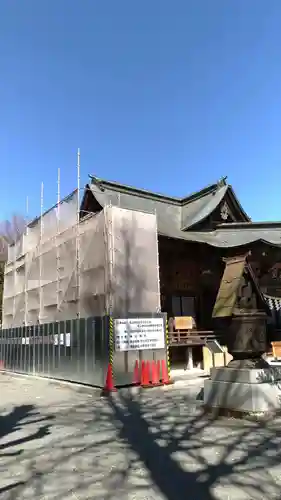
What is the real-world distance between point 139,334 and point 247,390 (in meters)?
6.23

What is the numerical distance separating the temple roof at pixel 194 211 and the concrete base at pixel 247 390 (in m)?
9.46

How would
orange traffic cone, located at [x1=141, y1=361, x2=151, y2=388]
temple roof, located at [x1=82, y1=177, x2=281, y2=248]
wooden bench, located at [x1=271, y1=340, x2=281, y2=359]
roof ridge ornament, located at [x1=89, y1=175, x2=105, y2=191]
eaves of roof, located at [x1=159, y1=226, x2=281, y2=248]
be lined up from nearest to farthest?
orange traffic cone, located at [x1=141, y1=361, x2=151, y2=388] → eaves of roof, located at [x1=159, y1=226, x2=281, y2=248] → wooden bench, located at [x1=271, y1=340, x2=281, y2=359] → temple roof, located at [x1=82, y1=177, x2=281, y2=248] → roof ridge ornament, located at [x1=89, y1=175, x2=105, y2=191]

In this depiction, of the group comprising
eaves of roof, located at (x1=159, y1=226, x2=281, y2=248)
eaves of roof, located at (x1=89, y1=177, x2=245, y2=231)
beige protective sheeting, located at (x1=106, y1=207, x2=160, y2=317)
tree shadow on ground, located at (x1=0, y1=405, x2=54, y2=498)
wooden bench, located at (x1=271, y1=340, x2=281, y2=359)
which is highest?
eaves of roof, located at (x1=89, y1=177, x2=245, y2=231)

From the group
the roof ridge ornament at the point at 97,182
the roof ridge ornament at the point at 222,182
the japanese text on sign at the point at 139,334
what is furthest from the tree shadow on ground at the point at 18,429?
the roof ridge ornament at the point at 222,182

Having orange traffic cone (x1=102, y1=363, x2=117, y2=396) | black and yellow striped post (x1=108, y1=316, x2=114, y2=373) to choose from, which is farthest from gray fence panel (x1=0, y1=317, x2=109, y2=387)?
orange traffic cone (x1=102, y1=363, x2=117, y2=396)

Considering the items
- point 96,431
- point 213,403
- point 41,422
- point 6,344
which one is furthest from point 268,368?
point 6,344

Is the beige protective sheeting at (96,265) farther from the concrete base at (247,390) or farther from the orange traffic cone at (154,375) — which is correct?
the concrete base at (247,390)

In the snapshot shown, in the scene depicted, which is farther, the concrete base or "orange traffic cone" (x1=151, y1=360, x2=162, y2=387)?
"orange traffic cone" (x1=151, y1=360, x2=162, y2=387)

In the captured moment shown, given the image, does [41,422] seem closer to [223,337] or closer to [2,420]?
[2,420]

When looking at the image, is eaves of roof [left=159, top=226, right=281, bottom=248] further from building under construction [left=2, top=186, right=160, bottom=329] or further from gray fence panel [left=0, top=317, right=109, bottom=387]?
gray fence panel [left=0, top=317, right=109, bottom=387]

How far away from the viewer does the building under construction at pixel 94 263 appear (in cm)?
1459

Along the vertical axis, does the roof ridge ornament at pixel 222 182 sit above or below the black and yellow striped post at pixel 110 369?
above

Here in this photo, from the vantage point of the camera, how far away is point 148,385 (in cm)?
1333

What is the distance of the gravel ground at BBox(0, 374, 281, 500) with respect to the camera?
4590 mm
